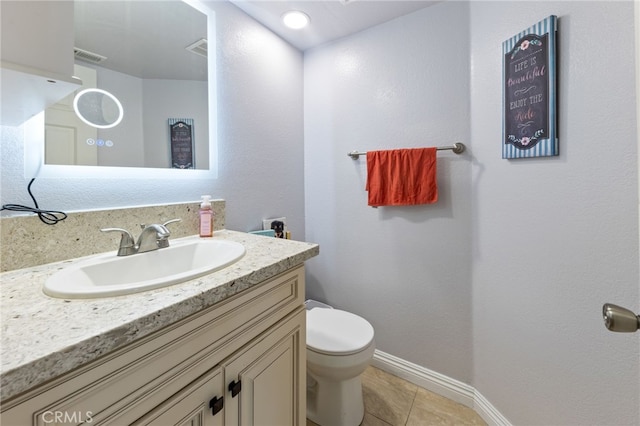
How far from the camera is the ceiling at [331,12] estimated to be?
135 centimetres

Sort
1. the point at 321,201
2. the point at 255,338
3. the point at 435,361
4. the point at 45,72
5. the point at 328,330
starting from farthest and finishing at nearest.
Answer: the point at 321,201
the point at 435,361
the point at 328,330
the point at 255,338
the point at 45,72

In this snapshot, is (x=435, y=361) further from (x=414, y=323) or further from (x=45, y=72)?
(x=45, y=72)

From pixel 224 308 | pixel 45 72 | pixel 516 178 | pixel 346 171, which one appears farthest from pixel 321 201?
pixel 45 72

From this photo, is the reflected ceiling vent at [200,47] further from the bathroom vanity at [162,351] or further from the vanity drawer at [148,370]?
the vanity drawer at [148,370]

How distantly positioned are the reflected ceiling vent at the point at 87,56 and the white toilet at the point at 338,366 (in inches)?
55.2

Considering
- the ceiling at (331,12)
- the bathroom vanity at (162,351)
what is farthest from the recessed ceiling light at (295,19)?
the bathroom vanity at (162,351)

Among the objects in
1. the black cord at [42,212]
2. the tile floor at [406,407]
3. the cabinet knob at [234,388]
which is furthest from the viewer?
the tile floor at [406,407]

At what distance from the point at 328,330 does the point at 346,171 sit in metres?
0.96

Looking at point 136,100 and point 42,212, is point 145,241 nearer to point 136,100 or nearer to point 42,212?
point 42,212

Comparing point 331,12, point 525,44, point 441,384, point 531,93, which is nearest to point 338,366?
point 441,384

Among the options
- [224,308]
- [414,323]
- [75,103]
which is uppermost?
[75,103]

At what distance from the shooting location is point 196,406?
563 millimetres

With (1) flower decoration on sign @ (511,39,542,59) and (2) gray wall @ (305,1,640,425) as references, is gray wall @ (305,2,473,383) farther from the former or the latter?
(1) flower decoration on sign @ (511,39,542,59)

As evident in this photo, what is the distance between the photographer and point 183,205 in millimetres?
1111
